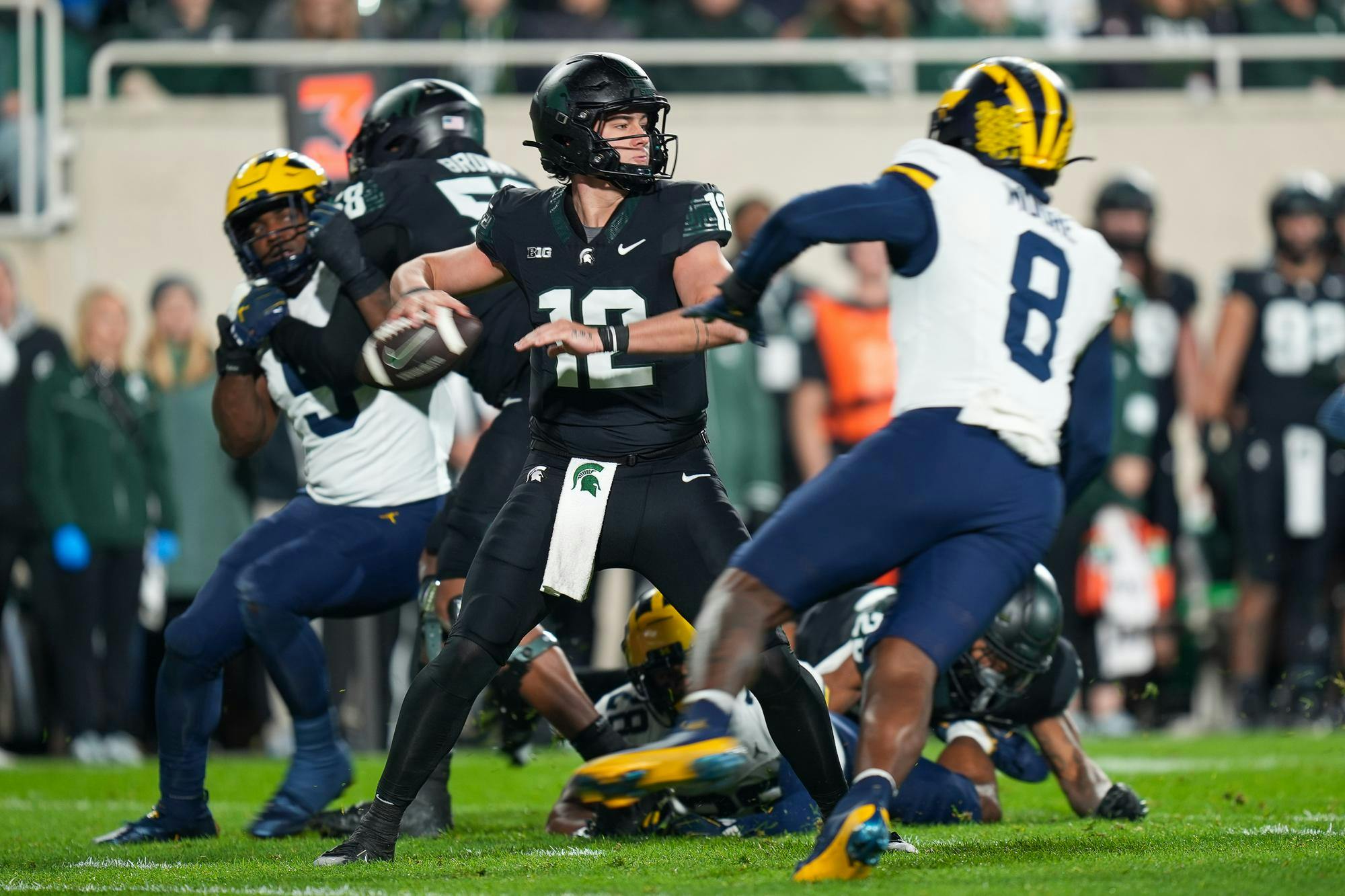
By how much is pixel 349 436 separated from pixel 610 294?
154 centimetres

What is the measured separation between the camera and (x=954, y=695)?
584cm

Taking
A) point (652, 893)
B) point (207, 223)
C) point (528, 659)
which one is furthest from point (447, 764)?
point (207, 223)

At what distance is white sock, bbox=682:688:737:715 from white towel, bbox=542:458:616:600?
603 mm

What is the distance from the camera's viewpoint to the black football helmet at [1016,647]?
564 centimetres

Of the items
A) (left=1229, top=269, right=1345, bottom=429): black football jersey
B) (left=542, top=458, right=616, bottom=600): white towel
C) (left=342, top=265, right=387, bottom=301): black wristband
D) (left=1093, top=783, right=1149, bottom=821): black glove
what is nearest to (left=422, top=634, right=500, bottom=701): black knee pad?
(left=542, top=458, right=616, bottom=600): white towel

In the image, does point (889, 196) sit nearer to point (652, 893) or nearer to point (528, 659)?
point (652, 893)

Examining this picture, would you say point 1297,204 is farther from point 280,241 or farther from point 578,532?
point 578,532

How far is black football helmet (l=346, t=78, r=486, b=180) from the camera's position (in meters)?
6.31

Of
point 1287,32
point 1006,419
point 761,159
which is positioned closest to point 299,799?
point 1006,419

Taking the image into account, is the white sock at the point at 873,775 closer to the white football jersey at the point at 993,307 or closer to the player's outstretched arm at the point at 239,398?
the white football jersey at the point at 993,307

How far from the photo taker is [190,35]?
12141 millimetres

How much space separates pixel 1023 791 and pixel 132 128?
24.3ft

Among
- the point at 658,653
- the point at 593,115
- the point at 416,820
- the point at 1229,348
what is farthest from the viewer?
the point at 1229,348

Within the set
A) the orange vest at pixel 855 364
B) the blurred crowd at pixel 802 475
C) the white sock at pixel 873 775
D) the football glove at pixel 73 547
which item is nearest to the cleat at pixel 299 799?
the white sock at pixel 873 775
